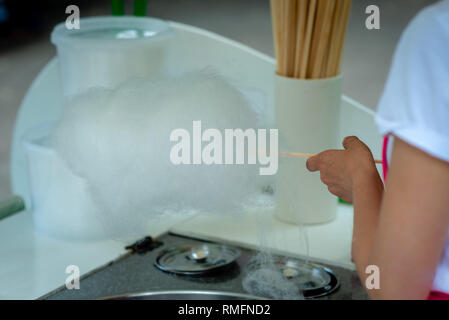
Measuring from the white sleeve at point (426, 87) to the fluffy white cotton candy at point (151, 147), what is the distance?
38cm

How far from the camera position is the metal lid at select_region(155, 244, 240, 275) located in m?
1.04

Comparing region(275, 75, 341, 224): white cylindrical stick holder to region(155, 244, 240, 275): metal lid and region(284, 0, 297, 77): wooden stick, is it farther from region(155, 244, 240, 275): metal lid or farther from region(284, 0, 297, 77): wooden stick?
region(155, 244, 240, 275): metal lid

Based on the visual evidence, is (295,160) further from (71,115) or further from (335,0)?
(71,115)

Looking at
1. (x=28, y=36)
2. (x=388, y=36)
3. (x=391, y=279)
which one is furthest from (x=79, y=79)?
(x=28, y=36)

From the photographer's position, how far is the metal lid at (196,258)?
1.04 metres

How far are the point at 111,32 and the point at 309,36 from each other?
1.39ft

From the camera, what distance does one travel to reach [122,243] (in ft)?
3.80

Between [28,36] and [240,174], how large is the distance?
540 centimetres

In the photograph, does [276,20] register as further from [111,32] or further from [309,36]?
[111,32]

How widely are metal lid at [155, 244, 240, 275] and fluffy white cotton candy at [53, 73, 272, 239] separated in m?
0.18
